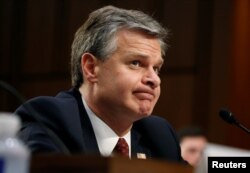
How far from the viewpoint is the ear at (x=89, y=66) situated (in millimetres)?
2471

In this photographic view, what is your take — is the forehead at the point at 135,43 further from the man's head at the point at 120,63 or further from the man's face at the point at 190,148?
the man's face at the point at 190,148

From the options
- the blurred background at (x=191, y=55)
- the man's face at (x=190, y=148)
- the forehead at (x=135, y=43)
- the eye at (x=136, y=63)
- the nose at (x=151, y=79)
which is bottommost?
the man's face at (x=190, y=148)

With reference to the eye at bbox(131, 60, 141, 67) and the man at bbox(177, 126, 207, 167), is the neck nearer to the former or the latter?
the eye at bbox(131, 60, 141, 67)

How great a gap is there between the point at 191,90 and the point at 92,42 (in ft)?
9.39

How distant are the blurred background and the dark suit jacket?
101 inches

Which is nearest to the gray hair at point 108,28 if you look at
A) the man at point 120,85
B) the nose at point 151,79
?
the man at point 120,85

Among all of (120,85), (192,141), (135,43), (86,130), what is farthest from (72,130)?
(192,141)

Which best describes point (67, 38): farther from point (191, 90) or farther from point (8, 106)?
point (191, 90)

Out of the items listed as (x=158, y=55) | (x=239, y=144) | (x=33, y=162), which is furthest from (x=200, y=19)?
(x=33, y=162)

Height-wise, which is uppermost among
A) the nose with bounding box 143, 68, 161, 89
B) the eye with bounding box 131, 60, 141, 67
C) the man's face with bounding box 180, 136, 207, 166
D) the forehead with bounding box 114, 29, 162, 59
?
the forehead with bounding box 114, 29, 162, 59

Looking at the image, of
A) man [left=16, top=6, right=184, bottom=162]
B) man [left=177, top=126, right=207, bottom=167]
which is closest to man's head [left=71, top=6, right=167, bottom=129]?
man [left=16, top=6, right=184, bottom=162]

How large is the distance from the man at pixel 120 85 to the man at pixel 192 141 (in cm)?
251

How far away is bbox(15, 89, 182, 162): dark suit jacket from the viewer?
6.64 ft

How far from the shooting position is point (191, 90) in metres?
5.23
